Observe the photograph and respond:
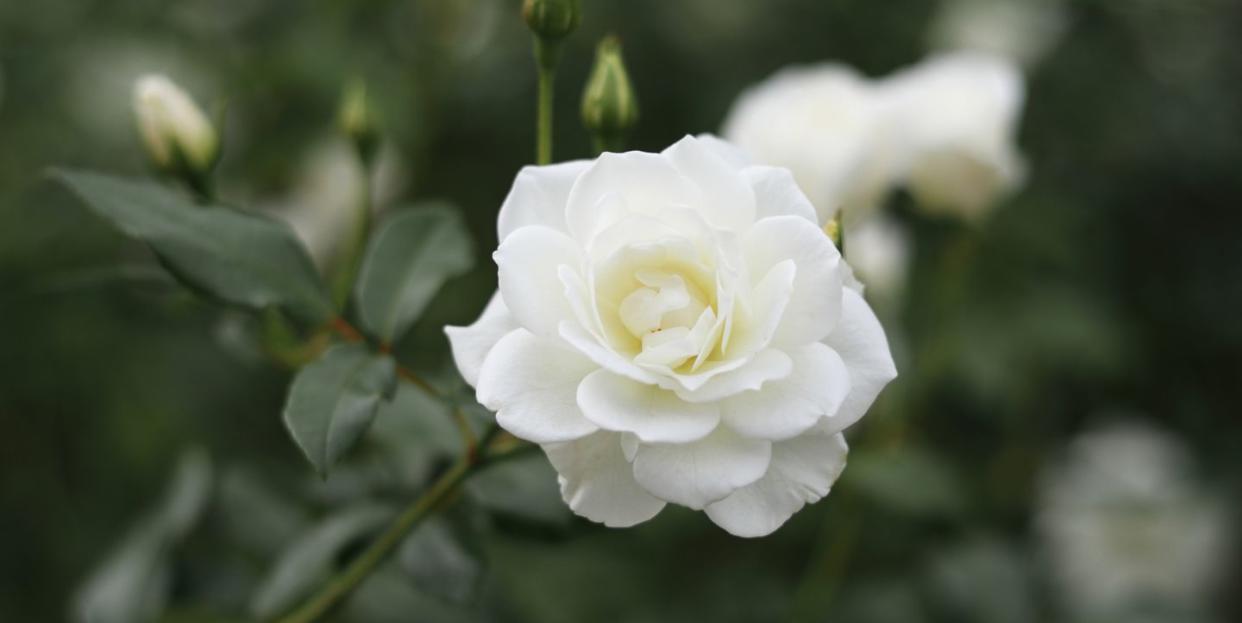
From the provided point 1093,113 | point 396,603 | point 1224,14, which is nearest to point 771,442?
point 396,603

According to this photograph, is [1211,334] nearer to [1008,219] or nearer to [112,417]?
[1008,219]

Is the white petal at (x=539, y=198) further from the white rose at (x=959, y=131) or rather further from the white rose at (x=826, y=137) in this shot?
the white rose at (x=959, y=131)

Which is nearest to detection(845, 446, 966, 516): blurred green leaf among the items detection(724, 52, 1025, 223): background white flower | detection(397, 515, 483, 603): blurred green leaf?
detection(724, 52, 1025, 223): background white flower

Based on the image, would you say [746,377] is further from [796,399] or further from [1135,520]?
[1135,520]

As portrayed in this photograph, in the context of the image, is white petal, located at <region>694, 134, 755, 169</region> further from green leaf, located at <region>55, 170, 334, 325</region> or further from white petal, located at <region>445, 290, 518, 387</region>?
green leaf, located at <region>55, 170, 334, 325</region>

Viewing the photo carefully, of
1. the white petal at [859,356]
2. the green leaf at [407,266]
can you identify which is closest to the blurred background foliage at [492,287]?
the green leaf at [407,266]

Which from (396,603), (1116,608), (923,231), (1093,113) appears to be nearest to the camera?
(396,603)
